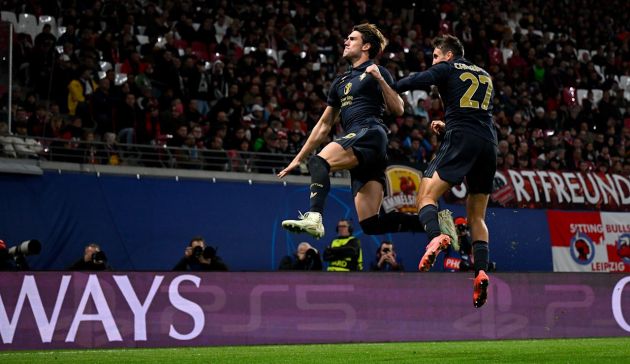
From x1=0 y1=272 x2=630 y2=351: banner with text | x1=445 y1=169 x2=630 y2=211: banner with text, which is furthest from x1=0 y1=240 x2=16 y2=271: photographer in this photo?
x1=445 y1=169 x2=630 y2=211: banner with text

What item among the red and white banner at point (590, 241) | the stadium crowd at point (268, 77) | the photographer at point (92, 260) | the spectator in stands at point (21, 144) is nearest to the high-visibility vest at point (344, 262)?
the stadium crowd at point (268, 77)

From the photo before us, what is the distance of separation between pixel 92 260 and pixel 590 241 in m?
10.2

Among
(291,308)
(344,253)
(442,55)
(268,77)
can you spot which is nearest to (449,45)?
(442,55)

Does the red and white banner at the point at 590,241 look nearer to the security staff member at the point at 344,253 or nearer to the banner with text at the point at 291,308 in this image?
the banner with text at the point at 291,308

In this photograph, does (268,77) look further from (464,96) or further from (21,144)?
(464,96)

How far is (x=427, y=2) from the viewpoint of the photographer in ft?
83.8

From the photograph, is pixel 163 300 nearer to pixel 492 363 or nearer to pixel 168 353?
pixel 168 353

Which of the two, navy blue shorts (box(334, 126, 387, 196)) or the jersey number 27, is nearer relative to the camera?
the jersey number 27

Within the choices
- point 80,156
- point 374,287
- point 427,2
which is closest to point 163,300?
point 374,287

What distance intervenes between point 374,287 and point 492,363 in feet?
13.2

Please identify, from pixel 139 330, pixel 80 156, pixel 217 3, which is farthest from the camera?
pixel 217 3

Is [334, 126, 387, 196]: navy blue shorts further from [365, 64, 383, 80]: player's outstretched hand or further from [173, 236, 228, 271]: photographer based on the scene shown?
[173, 236, 228, 271]: photographer

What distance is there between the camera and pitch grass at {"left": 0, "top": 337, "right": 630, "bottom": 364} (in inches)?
399

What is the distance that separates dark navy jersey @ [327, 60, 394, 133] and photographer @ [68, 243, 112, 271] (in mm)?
5517
